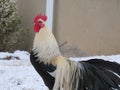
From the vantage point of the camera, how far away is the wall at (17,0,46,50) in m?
14.0

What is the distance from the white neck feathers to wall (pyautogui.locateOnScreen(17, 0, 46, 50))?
7.18 meters

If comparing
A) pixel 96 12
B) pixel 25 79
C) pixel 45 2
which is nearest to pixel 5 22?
pixel 45 2

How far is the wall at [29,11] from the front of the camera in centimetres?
1401

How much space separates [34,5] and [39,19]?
7410mm

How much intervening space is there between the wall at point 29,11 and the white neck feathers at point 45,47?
718cm

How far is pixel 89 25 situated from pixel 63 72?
22.2 feet

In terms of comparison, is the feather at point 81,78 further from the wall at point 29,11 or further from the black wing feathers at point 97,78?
the wall at point 29,11

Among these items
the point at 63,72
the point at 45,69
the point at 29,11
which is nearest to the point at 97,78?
the point at 63,72

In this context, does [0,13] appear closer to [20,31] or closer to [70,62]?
[20,31]

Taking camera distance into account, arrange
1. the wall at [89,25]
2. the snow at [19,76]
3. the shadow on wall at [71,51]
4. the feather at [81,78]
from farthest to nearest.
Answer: the shadow on wall at [71,51], the wall at [89,25], the snow at [19,76], the feather at [81,78]

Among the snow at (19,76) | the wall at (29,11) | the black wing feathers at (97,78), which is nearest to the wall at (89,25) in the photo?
the wall at (29,11)

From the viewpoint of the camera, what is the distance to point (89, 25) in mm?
13188

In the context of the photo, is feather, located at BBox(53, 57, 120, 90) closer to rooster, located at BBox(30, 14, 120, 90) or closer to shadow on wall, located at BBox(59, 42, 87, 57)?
rooster, located at BBox(30, 14, 120, 90)

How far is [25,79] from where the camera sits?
9352 millimetres
